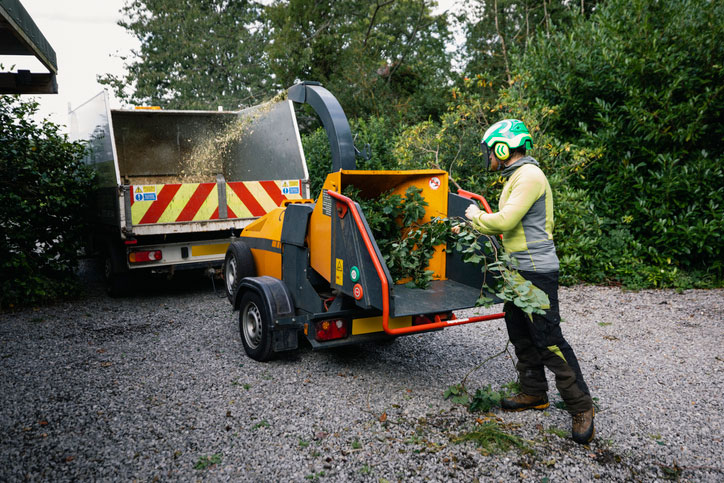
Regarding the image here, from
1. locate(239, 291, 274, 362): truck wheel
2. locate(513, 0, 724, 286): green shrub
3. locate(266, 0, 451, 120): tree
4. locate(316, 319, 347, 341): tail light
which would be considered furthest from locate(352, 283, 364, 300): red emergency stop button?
locate(266, 0, 451, 120): tree

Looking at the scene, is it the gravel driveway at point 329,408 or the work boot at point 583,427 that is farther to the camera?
the work boot at point 583,427

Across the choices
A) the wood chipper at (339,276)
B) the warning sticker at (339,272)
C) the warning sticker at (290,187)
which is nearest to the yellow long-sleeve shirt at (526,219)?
the wood chipper at (339,276)

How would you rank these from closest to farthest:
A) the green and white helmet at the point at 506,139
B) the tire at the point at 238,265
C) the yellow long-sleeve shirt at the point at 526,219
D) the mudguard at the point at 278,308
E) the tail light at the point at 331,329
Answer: the yellow long-sleeve shirt at the point at 526,219, the green and white helmet at the point at 506,139, the tail light at the point at 331,329, the mudguard at the point at 278,308, the tire at the point at 238,265

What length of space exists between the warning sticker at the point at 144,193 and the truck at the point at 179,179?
0.04ft

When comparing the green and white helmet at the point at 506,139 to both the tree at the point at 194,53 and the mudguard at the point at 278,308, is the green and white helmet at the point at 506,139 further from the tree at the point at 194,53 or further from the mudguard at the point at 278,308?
the tree at the point at 194,53

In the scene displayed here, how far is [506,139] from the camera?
331 centimetres

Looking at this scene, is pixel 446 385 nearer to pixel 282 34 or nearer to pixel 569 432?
pixel 569 432

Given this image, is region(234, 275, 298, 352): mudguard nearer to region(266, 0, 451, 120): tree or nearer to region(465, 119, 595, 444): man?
region(465, 119, 595, 444): man

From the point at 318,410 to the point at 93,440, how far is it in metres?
1.43

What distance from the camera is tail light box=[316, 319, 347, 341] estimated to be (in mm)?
3822

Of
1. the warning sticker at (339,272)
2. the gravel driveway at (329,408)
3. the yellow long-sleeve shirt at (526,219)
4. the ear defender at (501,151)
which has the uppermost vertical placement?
the ear defender at (501,151)

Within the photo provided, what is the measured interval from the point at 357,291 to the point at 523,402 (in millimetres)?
1412

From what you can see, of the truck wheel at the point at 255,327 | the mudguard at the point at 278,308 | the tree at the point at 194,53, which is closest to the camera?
the mudguard at the point at 278,308

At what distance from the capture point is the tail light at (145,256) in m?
6.31
